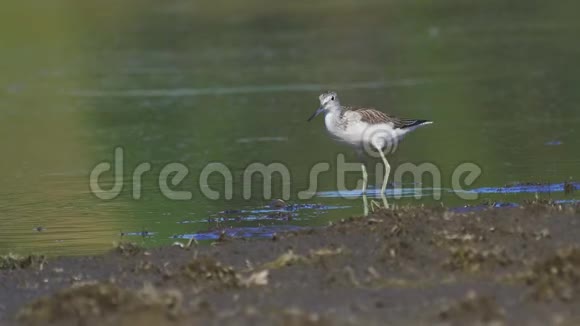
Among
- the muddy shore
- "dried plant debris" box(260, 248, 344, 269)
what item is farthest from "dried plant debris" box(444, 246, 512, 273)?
"dried plant debris" box(260, 248, 344, 269)

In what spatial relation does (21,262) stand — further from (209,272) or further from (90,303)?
(90,303)

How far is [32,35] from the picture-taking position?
32.0m

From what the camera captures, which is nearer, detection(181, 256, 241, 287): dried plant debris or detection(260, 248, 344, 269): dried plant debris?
detection(181, 256, 241, 287): dried plant debris

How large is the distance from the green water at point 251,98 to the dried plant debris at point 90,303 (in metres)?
3.16

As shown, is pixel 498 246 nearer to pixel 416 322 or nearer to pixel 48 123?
pixel 416 322

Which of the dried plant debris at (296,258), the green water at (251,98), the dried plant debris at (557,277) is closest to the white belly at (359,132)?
the green water at (251,98)

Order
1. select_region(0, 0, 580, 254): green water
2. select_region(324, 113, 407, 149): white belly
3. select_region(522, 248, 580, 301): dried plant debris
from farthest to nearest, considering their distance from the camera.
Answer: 1. select_region(324, 113, 407, 149): white belly
2. select_region(0, 0, 580, 254): green water
3. select_region(522, 248, 580, 301): dried plant debris

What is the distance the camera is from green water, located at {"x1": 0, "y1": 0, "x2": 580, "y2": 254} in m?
12.8

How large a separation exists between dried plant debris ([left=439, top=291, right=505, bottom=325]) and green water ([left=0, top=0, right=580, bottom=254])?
434 centimetres

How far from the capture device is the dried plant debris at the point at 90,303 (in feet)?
23.7

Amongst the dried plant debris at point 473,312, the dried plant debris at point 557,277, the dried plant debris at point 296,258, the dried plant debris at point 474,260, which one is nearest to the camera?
the dried plant debris at point 473,312

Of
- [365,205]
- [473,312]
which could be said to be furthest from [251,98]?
[473,312]

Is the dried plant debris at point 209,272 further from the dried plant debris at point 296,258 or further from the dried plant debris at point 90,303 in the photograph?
the dried plant debris at point 90,303

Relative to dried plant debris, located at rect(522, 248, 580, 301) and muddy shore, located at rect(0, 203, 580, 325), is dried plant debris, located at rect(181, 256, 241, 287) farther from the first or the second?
dried plant debris, located at rect(522, 248, 580, 301)
